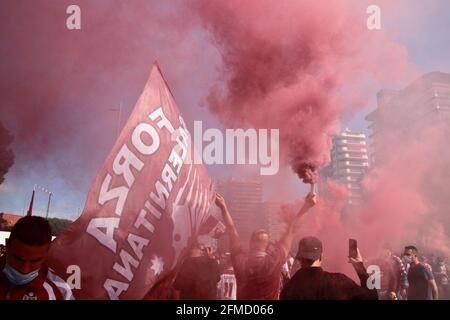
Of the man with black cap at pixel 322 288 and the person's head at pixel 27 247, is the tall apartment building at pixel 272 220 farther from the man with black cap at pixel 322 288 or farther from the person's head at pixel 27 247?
the person's head at pixel 27 247

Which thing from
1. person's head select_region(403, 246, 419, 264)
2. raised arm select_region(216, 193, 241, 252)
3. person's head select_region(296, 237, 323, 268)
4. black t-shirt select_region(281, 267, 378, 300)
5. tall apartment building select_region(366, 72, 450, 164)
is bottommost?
black t-shirt select_region(281, 267, 378, 300)

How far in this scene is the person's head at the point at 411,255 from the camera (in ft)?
12.6

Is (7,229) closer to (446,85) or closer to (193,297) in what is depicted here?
(193,297)

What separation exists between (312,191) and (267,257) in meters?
0.77

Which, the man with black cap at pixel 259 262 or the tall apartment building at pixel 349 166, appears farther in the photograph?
the tall apartment building at pixel 349 166

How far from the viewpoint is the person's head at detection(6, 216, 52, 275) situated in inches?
98.6

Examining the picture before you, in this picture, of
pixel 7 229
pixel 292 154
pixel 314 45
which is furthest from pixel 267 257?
pixel 7 229

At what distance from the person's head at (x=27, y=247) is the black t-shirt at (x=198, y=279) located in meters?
1.12

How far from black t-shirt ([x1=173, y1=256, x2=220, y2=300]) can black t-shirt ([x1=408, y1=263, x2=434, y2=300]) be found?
1.95 m

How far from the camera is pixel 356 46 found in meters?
3.69

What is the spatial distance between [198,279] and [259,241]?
0.63 m

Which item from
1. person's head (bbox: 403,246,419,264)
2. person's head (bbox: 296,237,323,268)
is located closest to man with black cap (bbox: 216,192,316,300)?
person's head (bbox: 296,237,323,268)

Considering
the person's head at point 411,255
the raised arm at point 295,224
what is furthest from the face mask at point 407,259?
the raised arm at point 295,224
